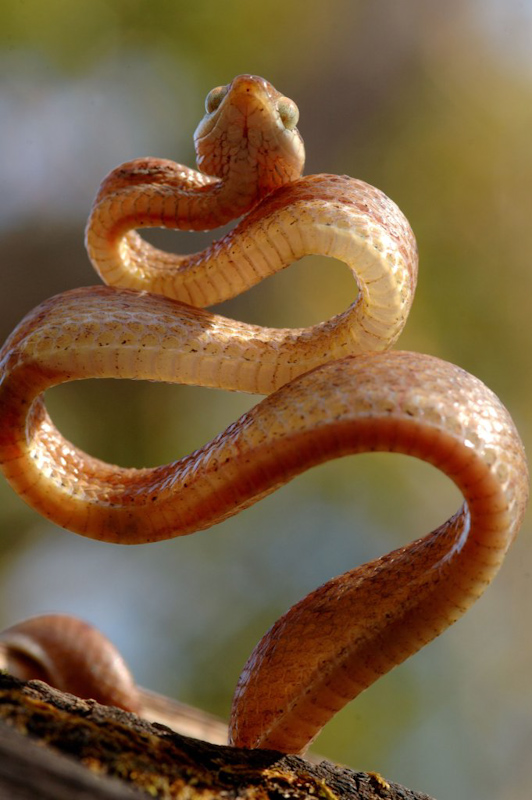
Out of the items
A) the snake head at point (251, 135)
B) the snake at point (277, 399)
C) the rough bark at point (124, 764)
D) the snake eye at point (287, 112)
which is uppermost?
the snake eye at point (287, 112)

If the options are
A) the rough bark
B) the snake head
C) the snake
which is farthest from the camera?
the snake head

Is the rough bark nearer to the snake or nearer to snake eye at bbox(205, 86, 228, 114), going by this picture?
the snake

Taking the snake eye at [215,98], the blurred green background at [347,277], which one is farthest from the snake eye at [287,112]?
the blurred green background at [347,277]

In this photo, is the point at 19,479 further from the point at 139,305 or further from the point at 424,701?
the point at 424,701

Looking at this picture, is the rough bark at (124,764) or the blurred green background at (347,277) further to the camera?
the blurred green background at (347,277)

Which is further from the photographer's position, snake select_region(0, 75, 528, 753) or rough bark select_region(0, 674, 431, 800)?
snake select_region(0, 75, 528, 753)

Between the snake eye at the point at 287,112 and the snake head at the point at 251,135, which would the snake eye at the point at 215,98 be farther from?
the snake eye at the point at 287,112

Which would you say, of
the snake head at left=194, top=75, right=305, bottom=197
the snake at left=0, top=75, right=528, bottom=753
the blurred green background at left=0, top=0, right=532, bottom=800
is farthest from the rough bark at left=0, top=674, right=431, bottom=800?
the blurred green background at left=0, top=0, right=532, bottom=800
